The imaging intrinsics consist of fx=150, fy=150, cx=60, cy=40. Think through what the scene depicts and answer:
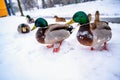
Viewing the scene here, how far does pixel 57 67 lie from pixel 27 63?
1.57 ft

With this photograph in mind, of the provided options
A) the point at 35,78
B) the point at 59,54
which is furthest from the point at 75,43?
the point at 35,78

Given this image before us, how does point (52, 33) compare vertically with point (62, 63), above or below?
above

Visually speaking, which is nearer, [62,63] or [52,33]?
[62,63]

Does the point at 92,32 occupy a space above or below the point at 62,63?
above

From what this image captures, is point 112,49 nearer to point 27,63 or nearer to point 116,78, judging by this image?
point 116,78

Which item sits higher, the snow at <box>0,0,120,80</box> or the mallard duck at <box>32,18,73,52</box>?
the mallard duck at <box>32,18,73,52</box>

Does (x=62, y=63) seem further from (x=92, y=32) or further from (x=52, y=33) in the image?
(x=92, y=32)

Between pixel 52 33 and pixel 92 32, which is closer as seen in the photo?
pixel 92 32

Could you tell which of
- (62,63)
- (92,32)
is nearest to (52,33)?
(62,63)

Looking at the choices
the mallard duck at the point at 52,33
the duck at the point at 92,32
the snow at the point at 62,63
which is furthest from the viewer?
the mallard duck at the point at 52,33

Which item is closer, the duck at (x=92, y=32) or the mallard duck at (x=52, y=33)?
the duck at (x=92, y=32)

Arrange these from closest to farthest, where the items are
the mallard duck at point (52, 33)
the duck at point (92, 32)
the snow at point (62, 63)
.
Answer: the snow at point (62, 63)
the duck at point (92, 32)
the mallard duck at point (52, 33)

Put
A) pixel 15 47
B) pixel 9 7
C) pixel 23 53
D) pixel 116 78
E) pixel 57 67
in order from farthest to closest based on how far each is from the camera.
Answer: pixel 9 7, pixel 15 47, pixel 23 53, pixel 57 67, pixel 116 78

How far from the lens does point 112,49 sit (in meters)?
2.24
